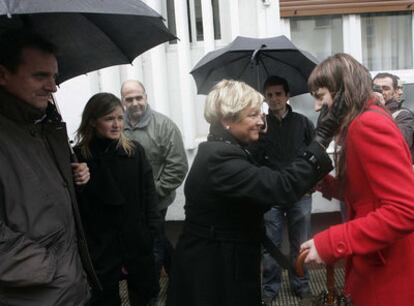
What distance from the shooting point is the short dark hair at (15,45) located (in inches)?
75.5

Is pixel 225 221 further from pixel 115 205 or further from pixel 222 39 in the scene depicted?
pixel 222 39

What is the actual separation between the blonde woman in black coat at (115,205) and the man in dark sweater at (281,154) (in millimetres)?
1106

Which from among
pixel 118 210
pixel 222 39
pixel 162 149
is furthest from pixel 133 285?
pixel 222 39

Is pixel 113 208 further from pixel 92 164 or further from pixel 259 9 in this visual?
pixel 259 9

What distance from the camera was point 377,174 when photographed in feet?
5.66

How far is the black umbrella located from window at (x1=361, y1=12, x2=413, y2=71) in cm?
165

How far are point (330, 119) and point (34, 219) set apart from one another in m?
1.23

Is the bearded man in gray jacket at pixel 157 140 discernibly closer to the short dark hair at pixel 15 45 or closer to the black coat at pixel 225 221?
the black coat at pixel 225 221

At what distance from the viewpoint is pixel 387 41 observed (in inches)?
214

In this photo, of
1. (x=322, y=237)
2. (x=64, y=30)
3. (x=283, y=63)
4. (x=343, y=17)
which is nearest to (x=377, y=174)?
(x=322, y=237)

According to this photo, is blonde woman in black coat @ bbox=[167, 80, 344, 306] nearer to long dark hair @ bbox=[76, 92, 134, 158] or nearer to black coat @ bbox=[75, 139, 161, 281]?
black coat @ bbox=[75, 139, 161, 281]

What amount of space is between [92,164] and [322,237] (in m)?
1.60

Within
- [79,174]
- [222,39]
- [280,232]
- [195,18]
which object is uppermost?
[195,18]

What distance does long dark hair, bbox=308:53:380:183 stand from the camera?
1853 mm
